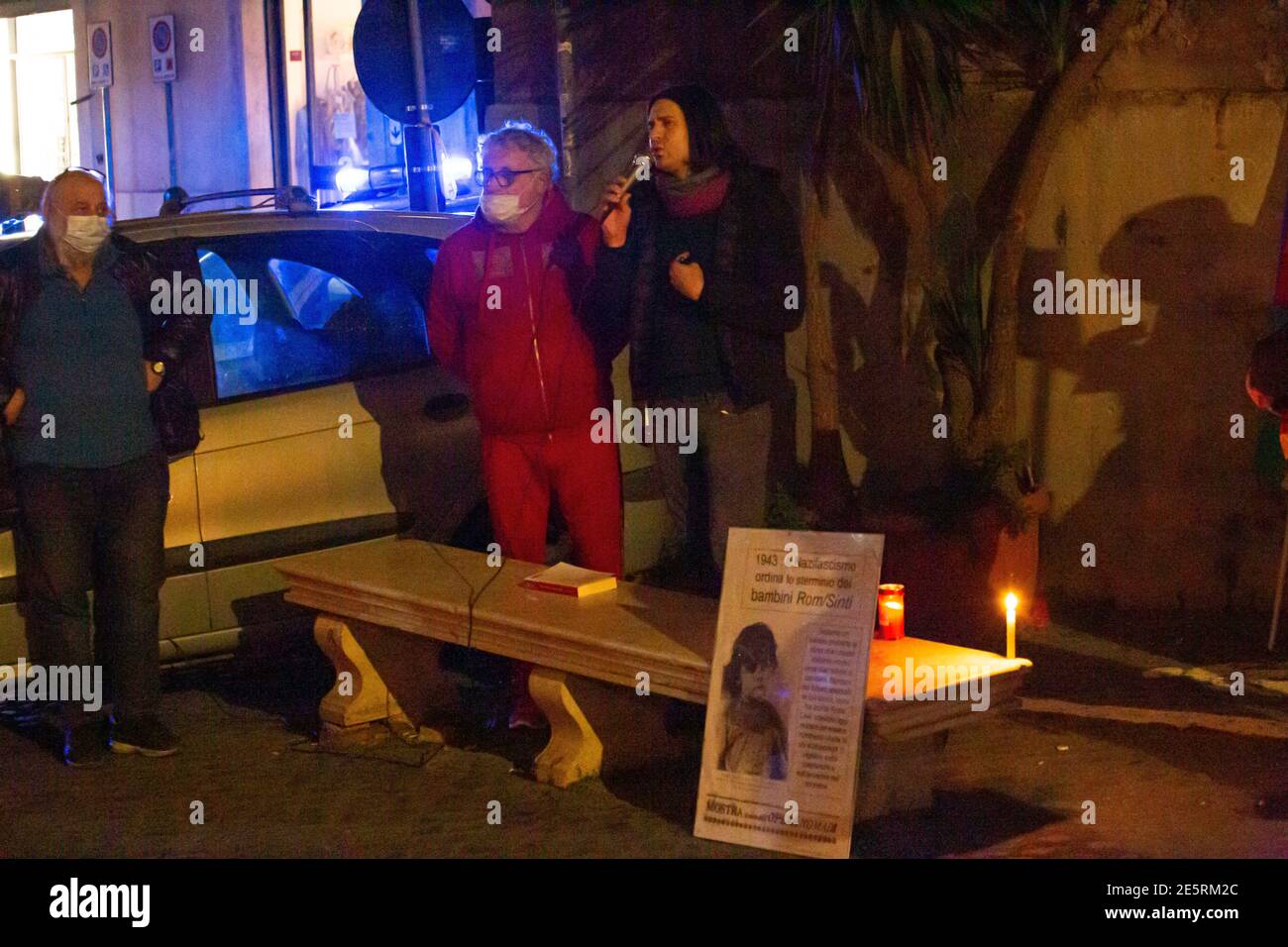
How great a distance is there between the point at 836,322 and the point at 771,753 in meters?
3.17

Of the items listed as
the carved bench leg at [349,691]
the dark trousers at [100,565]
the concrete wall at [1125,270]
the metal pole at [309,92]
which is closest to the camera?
the dark trousers at [100,565]

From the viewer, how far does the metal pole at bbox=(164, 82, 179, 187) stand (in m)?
14.9

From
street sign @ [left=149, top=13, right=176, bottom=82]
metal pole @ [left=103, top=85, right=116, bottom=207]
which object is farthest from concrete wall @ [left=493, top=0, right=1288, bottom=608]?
metal pole @ [left=103, top=85, right=116, bottom=207]

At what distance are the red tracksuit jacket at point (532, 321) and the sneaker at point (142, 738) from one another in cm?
146

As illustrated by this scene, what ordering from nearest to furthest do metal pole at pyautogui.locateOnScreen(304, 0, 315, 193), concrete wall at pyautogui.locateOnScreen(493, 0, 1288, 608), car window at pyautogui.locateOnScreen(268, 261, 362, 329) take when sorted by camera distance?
1. car window at pyautogui.locateOnScreen(268, 261, 362, 329)
2. concrete wall at pyautogui.locateOnScreen(493, 0, 1288, 608)
3. metal pole at pyautogui.locateOnScreen(304, 0, 315, 193)

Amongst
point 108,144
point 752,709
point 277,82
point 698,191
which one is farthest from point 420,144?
point 108,144

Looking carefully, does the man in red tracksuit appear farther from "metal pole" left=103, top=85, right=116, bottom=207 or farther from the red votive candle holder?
"metal pole" left=103, top=85, right=116, bottom=207

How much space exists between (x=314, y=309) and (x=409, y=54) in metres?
2.47

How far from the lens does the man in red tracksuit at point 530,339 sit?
5.57 metres

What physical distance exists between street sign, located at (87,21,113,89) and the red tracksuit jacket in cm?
1035

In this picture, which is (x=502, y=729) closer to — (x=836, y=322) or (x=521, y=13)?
(x=836, y=322)

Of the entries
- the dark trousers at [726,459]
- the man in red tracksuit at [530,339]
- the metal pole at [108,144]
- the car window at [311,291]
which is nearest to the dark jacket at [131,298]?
the car window at [311,291]

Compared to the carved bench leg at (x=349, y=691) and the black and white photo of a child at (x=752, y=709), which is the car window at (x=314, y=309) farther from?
the black and white photo of a child at (x=752, y=709)

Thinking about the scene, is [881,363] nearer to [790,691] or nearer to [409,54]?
[409,54]
